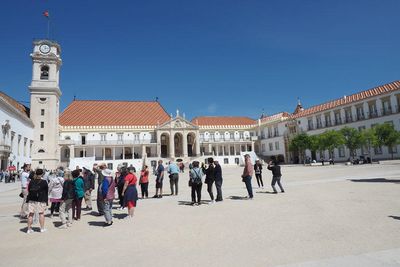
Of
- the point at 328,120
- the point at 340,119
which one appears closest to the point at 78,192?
the point at 340,119

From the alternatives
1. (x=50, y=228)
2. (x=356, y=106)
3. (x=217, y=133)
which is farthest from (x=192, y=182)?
(x=217, y=133)

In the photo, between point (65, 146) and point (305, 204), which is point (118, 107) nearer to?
point (65, 146)

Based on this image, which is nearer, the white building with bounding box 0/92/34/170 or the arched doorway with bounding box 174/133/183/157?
the white building with bounding box 0/92/34/170

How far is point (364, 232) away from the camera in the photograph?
5.48 m

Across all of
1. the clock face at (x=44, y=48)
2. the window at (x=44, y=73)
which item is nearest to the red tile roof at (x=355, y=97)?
the window at (x=44, y=73)

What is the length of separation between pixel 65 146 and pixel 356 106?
48829mm

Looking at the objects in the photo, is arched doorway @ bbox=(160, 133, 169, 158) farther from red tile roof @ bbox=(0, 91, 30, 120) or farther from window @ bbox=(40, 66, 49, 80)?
red tile roof @ bbox=(0, 91, 30, 120)

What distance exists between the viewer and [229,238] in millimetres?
5496

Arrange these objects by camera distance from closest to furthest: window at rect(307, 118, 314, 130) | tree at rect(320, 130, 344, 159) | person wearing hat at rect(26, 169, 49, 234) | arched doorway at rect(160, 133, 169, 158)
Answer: person wearing hat at rect(26, 169, 49, 234) → tree at rect(320, 130, 344, 159) → window at rect(307, 118, 314, 130) → arched doorway at rect(160, 133, 169, 158)

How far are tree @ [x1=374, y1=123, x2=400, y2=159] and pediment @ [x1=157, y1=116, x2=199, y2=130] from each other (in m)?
33.3

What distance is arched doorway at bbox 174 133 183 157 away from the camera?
59.1 metres

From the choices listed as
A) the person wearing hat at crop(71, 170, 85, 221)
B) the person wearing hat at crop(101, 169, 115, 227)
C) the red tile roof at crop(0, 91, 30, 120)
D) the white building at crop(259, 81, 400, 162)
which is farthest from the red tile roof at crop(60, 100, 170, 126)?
the person wearing hat at crop(101, 169, 115, 227)

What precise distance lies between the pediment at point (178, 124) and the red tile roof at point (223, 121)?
587 cm

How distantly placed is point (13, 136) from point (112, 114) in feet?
80.8
